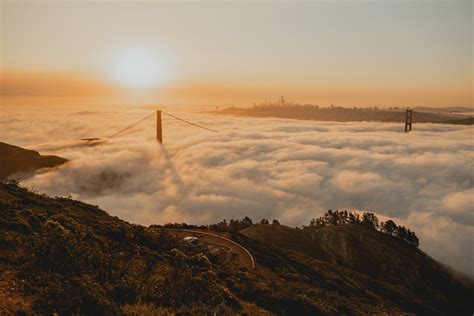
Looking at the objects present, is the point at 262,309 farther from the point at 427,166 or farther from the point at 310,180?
the point at 427,166

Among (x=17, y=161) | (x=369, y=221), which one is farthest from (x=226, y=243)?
(x=17, y=161)

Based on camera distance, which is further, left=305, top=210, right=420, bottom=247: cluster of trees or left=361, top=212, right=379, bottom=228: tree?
left=361, top=212, right=379, bottom=228: tree

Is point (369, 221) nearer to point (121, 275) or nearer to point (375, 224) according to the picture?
A: point (375, 224)

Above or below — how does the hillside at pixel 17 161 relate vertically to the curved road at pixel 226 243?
below

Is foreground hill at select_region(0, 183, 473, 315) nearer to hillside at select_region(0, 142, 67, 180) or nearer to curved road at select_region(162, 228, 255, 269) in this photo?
curved road at select_region(162, 228, 255, 269)

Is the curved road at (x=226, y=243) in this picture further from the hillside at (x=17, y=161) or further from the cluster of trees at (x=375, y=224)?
the hillside at (x=17, y=161)

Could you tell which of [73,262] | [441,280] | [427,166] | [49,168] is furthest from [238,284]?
[427,166]

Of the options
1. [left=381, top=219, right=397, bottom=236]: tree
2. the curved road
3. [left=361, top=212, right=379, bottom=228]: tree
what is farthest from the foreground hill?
[left=361, top=212, right=379, bottom=228]: tree

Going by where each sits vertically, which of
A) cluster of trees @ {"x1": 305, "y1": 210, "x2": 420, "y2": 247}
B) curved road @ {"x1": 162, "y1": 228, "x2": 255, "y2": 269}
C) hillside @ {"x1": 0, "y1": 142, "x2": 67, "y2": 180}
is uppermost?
curved road @ {"x1": 162, "y1": 228, "x2": 255, "y2": 269}

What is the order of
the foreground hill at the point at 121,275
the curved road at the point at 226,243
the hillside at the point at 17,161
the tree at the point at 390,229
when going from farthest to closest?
the hillside at the point at 17,161
the tree at the point at 390,229
the curved road at the point at 226,243
the foreground hill at the point at 121,275

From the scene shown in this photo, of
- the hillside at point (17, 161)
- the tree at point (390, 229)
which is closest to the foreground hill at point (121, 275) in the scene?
the tree at point (390, 229)

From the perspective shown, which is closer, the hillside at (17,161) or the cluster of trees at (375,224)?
the cluster of trees at (375,224)
